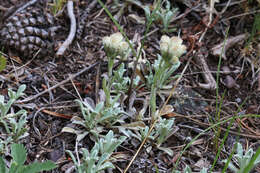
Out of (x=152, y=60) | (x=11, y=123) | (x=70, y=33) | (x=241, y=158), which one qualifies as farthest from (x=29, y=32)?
(x=241, y=158)

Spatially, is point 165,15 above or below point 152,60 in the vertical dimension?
above

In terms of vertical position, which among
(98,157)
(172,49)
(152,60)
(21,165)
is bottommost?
(98,157)

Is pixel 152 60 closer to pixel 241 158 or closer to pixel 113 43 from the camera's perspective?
pixel 113 43

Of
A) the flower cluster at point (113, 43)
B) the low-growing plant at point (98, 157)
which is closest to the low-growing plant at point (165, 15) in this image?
the flower cluster at point (113, 43)

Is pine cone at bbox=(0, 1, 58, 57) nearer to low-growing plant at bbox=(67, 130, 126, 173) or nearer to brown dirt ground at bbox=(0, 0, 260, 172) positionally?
brown dirt ground at bbox=(0, 0, 260, 172)

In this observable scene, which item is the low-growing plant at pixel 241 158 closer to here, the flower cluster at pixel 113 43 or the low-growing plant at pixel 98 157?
the low-growing plant at pixel 98 157

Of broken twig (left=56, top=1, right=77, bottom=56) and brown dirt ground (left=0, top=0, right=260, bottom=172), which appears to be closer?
brown dirt ground (left=0, top=0, right=260, bottom=172)

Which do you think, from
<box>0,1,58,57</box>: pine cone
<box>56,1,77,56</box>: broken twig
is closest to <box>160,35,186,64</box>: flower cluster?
<box>56,1,77,56</box>: broken twig
